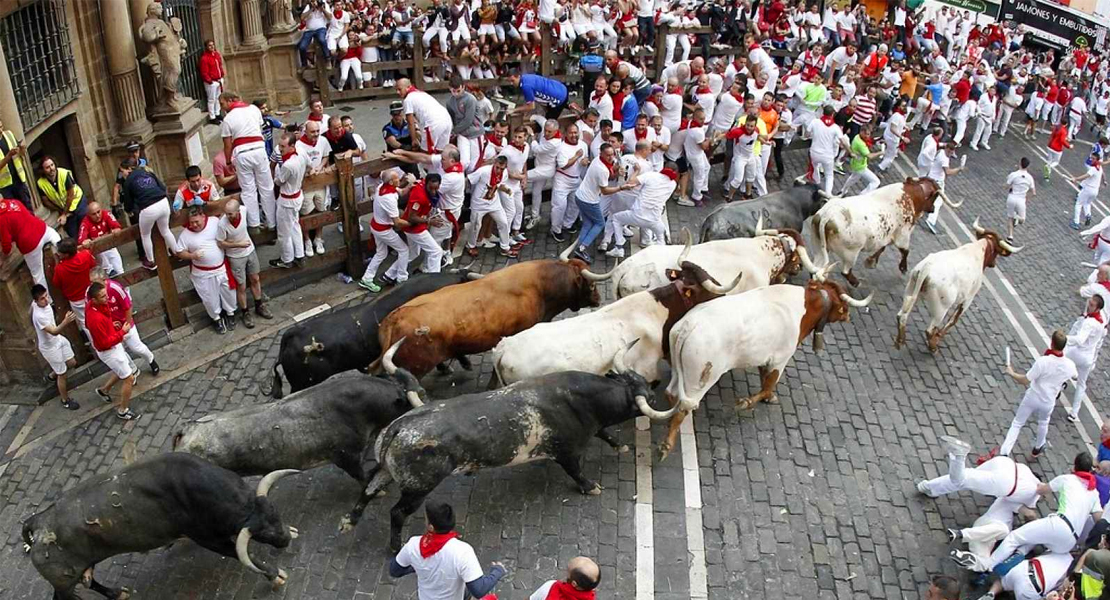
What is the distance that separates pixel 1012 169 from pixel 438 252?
14.2 meters

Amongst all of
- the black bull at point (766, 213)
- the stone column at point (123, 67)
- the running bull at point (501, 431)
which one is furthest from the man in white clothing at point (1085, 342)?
the stone column at point (123, 67)

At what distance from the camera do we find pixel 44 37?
12094mm

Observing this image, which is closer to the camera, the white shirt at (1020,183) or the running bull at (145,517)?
the running bull at (145,517)

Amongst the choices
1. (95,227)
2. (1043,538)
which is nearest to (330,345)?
(95,227)

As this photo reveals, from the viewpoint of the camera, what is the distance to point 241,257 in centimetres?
A: 1034

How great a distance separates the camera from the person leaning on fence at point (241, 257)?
1005cm

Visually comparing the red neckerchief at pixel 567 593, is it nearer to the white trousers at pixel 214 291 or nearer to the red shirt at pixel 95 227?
the white trousers at pixel 214 291

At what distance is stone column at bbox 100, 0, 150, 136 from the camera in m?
12.9

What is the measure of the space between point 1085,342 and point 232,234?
32.0 ft

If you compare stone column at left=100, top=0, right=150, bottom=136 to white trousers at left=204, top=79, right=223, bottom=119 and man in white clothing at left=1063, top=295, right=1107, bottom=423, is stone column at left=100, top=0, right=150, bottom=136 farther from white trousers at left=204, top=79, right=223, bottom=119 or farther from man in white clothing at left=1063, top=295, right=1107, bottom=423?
man in white clothing at left=1063, top=295, right=1107, bottom=423

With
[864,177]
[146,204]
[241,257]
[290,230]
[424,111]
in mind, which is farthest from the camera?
[864,177]

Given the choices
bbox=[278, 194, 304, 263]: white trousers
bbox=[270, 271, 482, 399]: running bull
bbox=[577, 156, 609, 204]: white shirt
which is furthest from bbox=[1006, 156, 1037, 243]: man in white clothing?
bbox=[278, 194, 304, 263]: white trousers

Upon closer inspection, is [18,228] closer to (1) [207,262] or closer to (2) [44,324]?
Answer: (2) [44,324]

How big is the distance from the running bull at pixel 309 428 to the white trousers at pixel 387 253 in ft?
12.4
